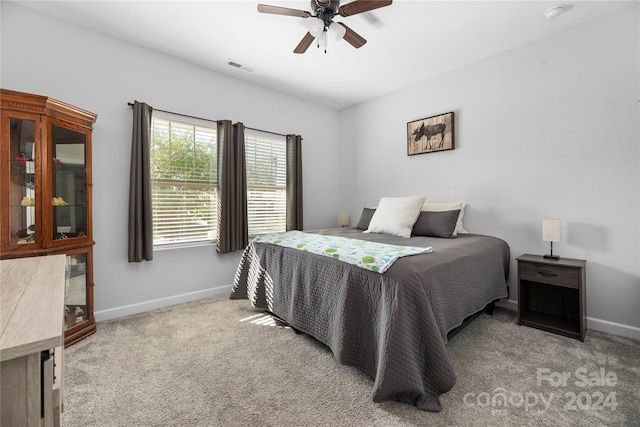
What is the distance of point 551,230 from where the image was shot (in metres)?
2.43

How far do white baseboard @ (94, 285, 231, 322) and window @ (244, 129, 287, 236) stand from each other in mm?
886

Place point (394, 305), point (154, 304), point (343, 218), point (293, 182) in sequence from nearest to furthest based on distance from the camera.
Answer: point (394, 305) < point (154, 304) < point (293, 182) < point (343, 218)

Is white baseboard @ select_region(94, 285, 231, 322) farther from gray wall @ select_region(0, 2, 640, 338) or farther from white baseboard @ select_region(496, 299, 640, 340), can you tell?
white baseboard @ select_region(496, 299, 640, 340)

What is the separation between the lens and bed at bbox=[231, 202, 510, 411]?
1499 millimetres

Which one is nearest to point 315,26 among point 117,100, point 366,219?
point 117,100

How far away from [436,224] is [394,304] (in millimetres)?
1726

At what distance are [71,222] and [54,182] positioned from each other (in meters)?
0.35

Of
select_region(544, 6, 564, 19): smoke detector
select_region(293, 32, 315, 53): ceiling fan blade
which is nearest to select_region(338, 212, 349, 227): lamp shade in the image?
select_region(293, 32, 315, 53): ceiling fan blade

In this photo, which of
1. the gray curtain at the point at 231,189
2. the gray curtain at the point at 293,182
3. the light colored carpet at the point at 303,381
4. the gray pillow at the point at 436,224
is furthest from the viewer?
the gray curtain at the point at 293,182

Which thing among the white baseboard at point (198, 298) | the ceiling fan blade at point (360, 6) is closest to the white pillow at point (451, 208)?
the white baseboard at point (198, 298)

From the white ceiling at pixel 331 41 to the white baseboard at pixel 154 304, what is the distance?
2690 mm

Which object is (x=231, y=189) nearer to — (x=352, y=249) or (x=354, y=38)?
(x=352, y=249)

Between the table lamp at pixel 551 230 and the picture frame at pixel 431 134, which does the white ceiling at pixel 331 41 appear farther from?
the table lamp at pixel 551 230

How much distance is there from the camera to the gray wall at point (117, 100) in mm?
2369
